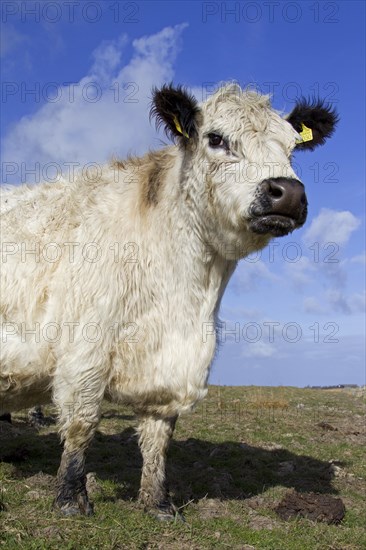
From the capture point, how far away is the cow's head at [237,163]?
248 inches

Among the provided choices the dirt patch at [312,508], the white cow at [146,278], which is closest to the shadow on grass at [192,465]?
the dirt patch at [312,508]

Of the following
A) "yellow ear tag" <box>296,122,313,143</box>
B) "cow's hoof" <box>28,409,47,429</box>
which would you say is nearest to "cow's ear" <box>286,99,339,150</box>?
"yellow ear tag" <box>296,122,313,143</box>

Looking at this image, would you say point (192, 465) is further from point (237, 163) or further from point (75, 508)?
point (237, 163)

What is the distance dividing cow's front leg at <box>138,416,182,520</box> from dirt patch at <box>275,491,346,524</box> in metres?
1.53

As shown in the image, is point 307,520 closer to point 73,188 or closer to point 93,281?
point 93,281

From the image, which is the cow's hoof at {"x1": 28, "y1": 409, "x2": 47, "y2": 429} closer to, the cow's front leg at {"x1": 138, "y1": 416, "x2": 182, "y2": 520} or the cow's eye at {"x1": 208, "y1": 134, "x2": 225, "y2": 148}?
the cow's front leg at {"x1": 138, "y1": 416, "x2": 182, "y2": 520}

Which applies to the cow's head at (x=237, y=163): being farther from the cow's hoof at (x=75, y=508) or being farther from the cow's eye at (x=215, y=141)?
the cow's hoof at (x=75, y=508)

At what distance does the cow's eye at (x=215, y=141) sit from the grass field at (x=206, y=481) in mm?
4127

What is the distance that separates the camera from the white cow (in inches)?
265

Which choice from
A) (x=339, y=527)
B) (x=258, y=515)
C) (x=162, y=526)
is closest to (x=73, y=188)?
(x=162, y=526)

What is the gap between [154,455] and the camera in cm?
731

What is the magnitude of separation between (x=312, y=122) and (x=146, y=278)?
3363mm

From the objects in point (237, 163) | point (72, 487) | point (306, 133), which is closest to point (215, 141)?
point (237, 163)

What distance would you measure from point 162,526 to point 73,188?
163 inches
